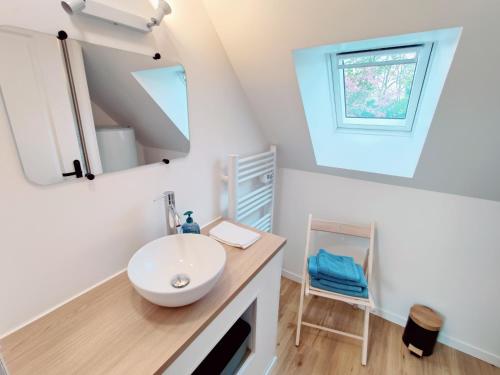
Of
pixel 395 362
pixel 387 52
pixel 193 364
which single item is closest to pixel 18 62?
pixel 193 364

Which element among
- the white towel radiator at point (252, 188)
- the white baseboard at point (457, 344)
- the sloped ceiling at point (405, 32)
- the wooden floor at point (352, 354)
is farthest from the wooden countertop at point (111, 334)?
the white baseboard at point (457, 344)

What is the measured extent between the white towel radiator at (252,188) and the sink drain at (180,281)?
63 cm

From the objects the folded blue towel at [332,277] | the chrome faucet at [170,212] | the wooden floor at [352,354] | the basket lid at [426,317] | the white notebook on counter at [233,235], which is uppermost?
the chrome faucet at [170,212]

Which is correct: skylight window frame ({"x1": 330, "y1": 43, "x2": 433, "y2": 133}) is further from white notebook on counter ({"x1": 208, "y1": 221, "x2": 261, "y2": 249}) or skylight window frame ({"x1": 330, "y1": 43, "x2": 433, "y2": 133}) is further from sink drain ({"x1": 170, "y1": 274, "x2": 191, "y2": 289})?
sink drain ({"x1": 170, "y1": 274, "x2": 191, "y2": 289})

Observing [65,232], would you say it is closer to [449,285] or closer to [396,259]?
[396,259]

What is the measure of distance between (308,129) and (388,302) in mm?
1446

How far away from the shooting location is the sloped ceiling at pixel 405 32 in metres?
0.88

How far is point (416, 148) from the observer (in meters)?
1.52

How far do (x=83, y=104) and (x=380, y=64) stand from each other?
1.54m

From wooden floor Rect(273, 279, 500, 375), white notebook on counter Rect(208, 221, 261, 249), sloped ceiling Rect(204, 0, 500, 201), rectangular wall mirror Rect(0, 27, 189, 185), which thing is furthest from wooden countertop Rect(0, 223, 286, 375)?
sloped ceiling Rect(204, 0, 500, 201)

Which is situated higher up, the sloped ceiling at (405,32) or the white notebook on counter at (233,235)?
the sloped ceiling at (405,32)

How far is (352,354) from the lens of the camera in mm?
1641

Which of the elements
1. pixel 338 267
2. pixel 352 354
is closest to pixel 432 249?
pixel 338 267

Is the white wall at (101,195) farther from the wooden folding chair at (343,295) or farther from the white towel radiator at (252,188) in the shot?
the wooden folding chair at (343,295)
